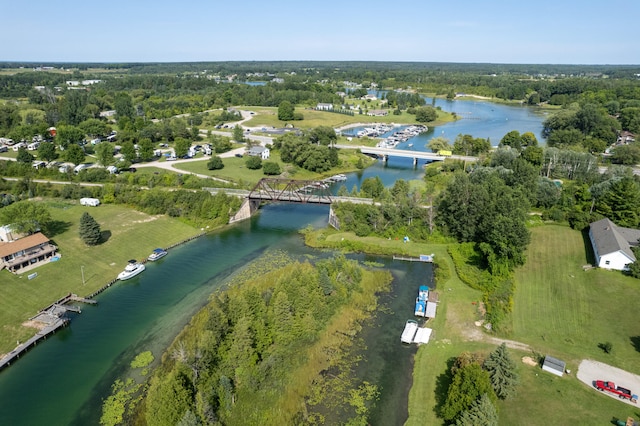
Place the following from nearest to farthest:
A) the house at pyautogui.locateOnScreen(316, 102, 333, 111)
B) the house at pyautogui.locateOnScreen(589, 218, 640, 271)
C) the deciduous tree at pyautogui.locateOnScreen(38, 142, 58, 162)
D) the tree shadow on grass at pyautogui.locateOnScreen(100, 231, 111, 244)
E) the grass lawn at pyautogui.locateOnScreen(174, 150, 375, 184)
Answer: the house at pyautogui.locateOnScreen(589, 218, 640, 271), the tree shadow on grass at pyautogui.locateOnScreen(100, 231, 111, 244), the grass lawn at pyautogui.locateOnScreen(174, 150, 375, 184), the deciduous tree at pyautogui.locateOnScreen(38, 142, 58, 162), the house at pyautogui.locateOnScreen(316, 102, 333, 111)

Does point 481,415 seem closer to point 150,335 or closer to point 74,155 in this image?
point 150,335

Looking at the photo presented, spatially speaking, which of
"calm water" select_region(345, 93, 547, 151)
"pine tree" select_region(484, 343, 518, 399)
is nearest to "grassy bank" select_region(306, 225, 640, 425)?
"pine tree" select_region(484, 343, 518, 399)

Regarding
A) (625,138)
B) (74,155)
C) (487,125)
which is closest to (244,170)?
(74,155)

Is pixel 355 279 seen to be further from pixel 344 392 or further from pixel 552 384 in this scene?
pixel 552 384

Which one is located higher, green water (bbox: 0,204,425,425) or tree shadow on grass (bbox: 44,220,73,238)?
tree shadow on grass (bbox: 44,220,73,238)

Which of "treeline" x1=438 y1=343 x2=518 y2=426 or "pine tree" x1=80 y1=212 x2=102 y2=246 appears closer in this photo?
"treeline" x1=438 y1=343 x2=518 y2=426

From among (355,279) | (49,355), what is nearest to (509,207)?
(355,279)

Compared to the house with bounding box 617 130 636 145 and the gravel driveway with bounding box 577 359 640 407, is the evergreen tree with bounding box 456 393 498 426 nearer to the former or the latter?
the gravel driveway with bounding box 577 359 640 407
